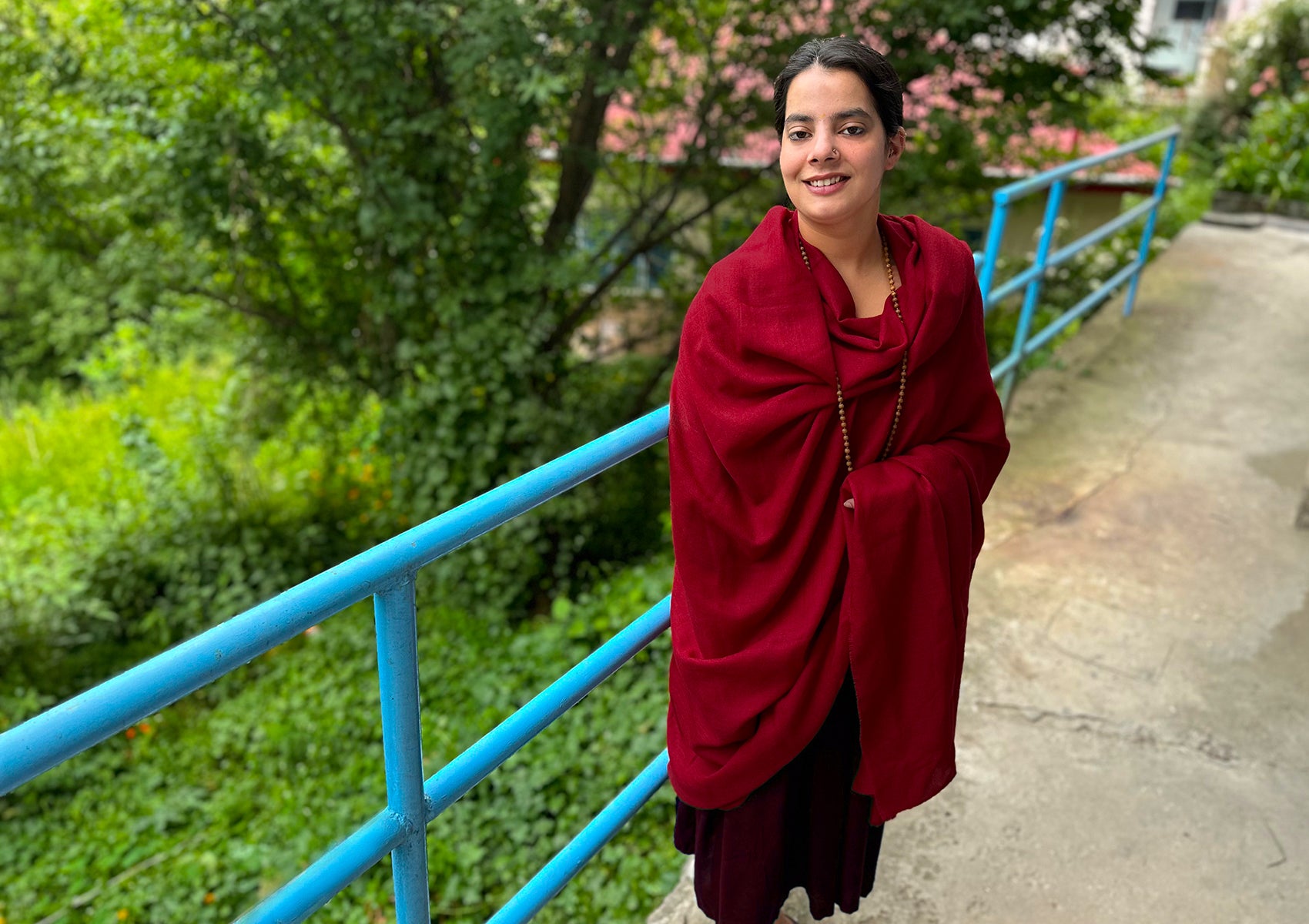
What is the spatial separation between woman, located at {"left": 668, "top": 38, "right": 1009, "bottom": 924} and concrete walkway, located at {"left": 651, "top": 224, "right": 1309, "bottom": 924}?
0.77 meters

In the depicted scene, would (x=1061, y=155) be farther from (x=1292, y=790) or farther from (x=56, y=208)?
(x=56, y=208)

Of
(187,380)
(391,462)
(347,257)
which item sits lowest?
(187,380)

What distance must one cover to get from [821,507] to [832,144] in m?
0.48

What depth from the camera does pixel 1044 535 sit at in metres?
3.61

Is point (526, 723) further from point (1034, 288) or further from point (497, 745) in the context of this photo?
point (1034, 288)

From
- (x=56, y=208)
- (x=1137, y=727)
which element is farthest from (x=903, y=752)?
(x=56, y=208)

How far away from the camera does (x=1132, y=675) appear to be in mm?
2924

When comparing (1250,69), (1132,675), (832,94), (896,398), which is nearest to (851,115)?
(832,94)

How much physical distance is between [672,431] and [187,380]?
9528 mm

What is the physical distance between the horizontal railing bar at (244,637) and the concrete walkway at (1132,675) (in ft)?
3.91

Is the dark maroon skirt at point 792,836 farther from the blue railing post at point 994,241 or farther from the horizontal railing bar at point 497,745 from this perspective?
the blue railing post at point 994,241

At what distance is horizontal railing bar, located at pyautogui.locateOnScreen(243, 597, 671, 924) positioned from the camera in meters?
1.23

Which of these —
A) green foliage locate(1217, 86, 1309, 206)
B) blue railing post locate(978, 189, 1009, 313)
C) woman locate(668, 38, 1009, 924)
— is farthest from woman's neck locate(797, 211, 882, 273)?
green foliage locate(1217, 86, 1309, 206)

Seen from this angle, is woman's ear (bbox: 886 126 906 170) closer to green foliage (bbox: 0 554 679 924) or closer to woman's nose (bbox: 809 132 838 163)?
woman's nose (bbox: 809 132 838 163)
